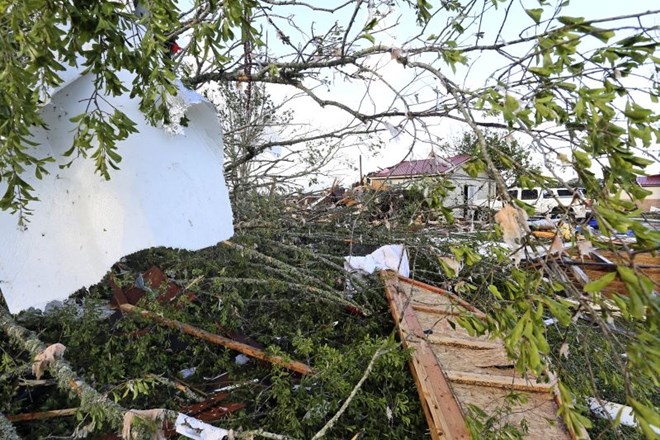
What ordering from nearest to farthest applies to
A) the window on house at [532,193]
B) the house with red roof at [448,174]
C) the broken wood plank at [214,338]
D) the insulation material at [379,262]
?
1. the window on house at [532,193]
2. the house with red roof at [448,174]
3. the broken wood plank at [214,338]
4. the insulation material at [379,262]

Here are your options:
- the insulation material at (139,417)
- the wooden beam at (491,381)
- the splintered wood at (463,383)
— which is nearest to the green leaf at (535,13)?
the splintered wood at (463,383)

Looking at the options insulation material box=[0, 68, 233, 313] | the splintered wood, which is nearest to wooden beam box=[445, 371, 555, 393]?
the splintered wood

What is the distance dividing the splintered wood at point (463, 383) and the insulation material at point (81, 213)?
4.91ft

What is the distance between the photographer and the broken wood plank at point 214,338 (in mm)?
2349

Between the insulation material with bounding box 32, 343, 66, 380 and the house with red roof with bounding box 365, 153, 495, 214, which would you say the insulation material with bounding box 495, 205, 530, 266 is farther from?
the insulation material with bounding box 32, 343, 66, 380

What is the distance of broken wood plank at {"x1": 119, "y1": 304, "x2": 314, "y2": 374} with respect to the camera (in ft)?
7.71

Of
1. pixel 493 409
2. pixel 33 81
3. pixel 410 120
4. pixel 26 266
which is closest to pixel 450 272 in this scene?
pixel 410 120

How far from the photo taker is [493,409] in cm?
220

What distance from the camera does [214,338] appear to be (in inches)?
101

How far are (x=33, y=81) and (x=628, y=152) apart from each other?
1.74m

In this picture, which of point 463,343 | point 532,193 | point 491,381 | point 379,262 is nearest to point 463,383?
point 491,381

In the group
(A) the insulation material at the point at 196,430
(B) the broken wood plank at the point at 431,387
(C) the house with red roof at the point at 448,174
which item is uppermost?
(C) the house with red roof at the point at 448,174

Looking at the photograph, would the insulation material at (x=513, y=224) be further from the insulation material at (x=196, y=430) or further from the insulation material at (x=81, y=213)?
the insulation material at (x=81, y=213)

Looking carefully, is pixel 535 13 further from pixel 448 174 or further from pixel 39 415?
pixel 39 415
